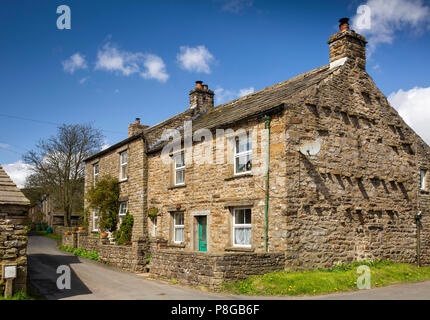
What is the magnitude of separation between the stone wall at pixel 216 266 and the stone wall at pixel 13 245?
4.72 m

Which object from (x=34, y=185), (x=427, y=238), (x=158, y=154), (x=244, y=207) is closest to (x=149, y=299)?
(x=244, y=207)

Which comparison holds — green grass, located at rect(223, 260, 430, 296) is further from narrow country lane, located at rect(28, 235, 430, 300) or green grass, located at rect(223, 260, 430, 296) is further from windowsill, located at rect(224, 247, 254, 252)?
windowsill, located at rect(224, 247, 254, 252)

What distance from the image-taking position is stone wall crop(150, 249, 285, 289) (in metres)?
11.8

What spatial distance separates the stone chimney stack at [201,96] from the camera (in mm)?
23688

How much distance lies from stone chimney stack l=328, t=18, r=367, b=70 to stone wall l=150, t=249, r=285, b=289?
8456mm

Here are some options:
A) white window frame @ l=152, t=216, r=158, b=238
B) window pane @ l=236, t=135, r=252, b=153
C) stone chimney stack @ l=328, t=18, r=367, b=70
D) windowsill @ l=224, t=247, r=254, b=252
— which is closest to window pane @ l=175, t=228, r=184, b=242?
white window frame @ l=152, t=216, r=158, b=238

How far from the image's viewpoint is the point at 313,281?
1194 centimetres

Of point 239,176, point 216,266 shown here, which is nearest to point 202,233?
point 239,176

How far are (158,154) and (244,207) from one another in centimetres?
662

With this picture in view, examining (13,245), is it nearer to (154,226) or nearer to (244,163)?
(244,163)


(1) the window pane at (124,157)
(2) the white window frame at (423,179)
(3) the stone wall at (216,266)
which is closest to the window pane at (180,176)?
(1) the window pane at (124,157)

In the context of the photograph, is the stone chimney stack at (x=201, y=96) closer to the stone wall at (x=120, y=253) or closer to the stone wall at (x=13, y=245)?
the stone wall at (x=120, y=253)

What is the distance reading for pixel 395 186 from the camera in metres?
16.8

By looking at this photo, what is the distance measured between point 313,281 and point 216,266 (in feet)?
9.36
